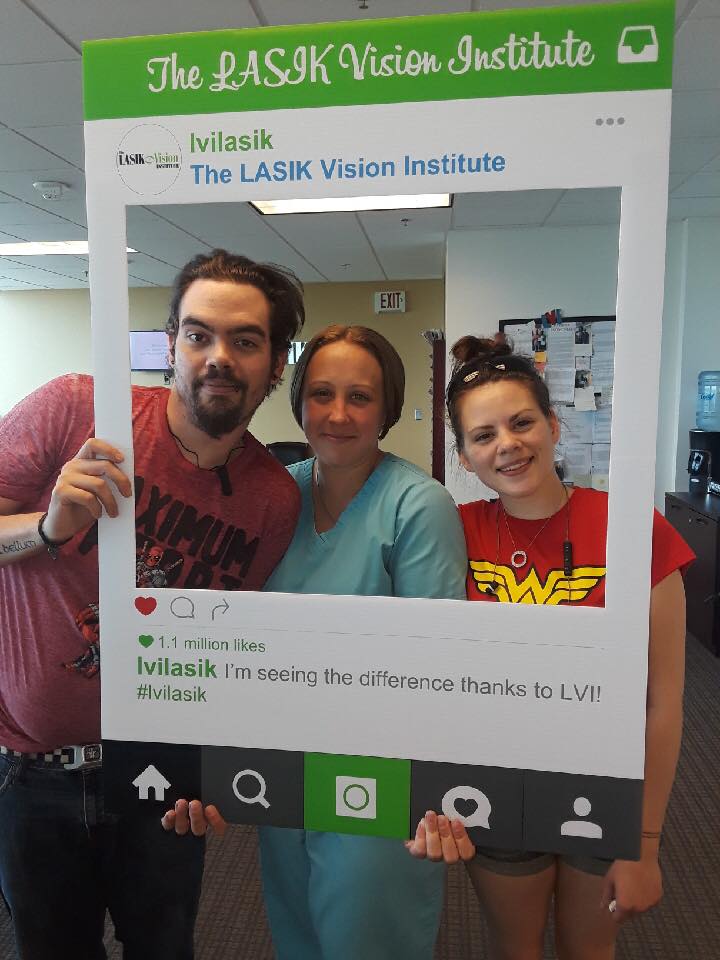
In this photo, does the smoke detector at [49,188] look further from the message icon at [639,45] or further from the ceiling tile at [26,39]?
the message icon at [639,45]

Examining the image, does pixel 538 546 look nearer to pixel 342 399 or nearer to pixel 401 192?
pixel 342 399

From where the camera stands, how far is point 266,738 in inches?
35.0

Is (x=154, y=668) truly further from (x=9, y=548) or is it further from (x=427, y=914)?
(x=427, y=914)

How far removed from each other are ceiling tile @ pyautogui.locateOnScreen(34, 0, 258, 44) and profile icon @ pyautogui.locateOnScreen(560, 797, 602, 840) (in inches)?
98.6

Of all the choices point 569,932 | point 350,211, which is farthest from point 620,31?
point 569,932

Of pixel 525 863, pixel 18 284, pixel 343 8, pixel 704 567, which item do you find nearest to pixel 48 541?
pixel 525 863

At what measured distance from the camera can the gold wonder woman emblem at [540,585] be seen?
85 centimetres

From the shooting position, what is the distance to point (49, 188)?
13.1 feet

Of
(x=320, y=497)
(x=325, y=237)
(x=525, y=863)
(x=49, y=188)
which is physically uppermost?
(x=49, y=188)

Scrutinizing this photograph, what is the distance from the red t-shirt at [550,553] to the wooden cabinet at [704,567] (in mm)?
3093

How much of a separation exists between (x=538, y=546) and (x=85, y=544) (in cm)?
71

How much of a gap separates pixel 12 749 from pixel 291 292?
2.97ft

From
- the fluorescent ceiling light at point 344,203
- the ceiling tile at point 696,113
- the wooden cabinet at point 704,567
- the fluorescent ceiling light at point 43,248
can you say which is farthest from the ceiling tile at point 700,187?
the fluorescent ceiling light at point 43,248

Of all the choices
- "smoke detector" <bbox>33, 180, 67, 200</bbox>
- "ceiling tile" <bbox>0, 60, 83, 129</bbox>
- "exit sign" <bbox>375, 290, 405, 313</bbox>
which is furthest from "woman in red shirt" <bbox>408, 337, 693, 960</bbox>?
"smoke detector" <bbox>33, 180, 67, 200</bbox>
